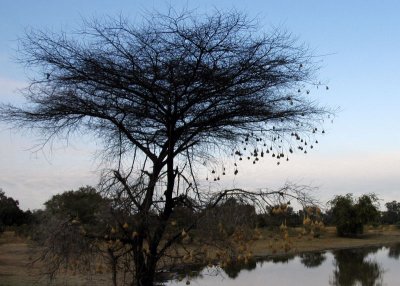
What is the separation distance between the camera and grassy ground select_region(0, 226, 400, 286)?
309 inches

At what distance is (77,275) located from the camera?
Result: 1822 centimetres

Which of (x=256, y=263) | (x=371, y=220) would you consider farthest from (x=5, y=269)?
(x=371, y=220)

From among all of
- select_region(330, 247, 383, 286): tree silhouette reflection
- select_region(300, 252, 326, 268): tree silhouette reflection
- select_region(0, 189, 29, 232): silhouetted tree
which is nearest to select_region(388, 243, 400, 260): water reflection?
select_region(330, 247, 383, 286): tree silhouette reflection

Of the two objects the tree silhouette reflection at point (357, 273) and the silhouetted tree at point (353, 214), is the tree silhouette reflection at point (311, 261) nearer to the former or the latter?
the tree silhouette reflection at point (357, 273)

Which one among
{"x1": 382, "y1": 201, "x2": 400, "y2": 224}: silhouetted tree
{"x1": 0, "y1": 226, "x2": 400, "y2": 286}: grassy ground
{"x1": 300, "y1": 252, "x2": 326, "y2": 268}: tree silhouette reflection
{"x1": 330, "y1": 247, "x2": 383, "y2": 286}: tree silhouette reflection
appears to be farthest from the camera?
{"x1": 382, "y1": 201, "x2": 400, "y2": 224}: silhouetted tree

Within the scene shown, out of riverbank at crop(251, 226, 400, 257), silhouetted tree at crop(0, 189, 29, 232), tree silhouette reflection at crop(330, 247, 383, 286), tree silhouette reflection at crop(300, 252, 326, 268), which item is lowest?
tree silhouette reflection at crop(330, 247, 383, 286)

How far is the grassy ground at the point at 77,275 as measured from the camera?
25.8ft

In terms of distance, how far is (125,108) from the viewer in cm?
780

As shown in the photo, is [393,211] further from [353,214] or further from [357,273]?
[357,273]

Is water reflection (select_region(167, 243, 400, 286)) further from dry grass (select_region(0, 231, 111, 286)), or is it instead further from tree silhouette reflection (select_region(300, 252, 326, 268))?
dry grass (select_region(0, 231, 111, 286))

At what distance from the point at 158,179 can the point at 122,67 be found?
4.90 ft

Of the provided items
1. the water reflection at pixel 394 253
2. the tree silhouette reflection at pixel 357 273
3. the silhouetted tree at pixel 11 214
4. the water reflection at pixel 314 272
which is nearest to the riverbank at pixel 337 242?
the water reflection at pixel 314 272

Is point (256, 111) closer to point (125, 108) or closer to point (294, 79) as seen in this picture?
point (294, 79)

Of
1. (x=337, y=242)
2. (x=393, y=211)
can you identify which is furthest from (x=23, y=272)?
(x=393, y=211)
